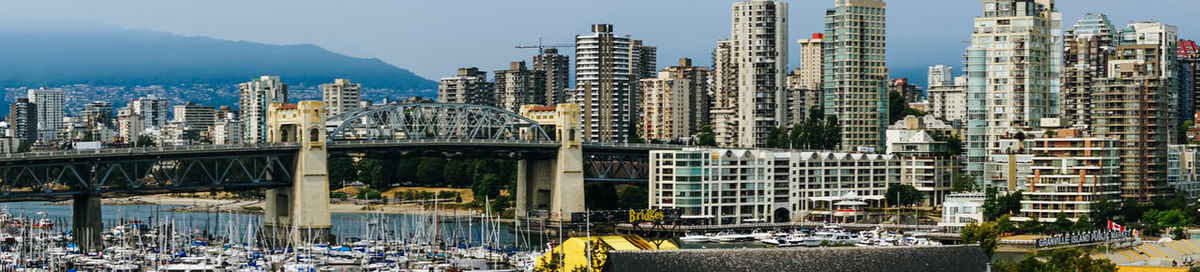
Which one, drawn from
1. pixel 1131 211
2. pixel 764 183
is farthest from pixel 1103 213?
pixel 764 183

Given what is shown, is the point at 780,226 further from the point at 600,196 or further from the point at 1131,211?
the point at 600,196

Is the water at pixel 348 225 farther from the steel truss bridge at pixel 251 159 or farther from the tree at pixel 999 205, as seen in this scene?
the tree at pixel 999 205

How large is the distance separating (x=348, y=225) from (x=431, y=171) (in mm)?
36115

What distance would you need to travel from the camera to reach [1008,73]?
149 m

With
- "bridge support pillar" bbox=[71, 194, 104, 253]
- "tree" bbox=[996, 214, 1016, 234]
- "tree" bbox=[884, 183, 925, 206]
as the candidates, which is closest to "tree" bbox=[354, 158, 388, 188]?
"tree" bbox=[884, 183, 925, 206]

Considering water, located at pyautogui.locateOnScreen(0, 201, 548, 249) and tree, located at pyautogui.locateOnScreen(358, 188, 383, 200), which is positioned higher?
tree, located at pyautogui.locateOnScreen(358, 188, 383, 200)

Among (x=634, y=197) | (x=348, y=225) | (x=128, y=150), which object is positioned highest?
(x=128, y=150)

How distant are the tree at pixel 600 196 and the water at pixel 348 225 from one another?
28.8 feet

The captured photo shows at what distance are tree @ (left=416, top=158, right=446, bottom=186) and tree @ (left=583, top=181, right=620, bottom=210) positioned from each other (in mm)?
30523

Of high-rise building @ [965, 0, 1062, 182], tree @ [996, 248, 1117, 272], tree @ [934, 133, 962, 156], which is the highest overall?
high-rise building @ [965, 0, 1062, 182]

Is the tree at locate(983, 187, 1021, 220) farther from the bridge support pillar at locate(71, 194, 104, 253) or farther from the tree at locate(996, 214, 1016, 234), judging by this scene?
the bridge support pillar at locate(71, 194, 104, 253)

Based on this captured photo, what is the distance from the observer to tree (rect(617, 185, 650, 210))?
151363mm

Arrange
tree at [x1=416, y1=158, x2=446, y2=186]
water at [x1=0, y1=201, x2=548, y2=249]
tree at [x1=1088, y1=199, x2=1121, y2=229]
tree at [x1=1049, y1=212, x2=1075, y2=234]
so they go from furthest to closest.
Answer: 1. tree at [x1=416, y1=158, x2=446, y2=186]
2. water at [x1=0, y1=201, x2=548, y2=249]
3. tree at [x1=1088, y1=199, x2=1121, y2=229]
4. tree at [x1=1049, y1=212, x2=1075, y2=234]

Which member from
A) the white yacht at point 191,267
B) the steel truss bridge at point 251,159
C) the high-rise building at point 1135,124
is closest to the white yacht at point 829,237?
the high-rise building at point 1135,124
